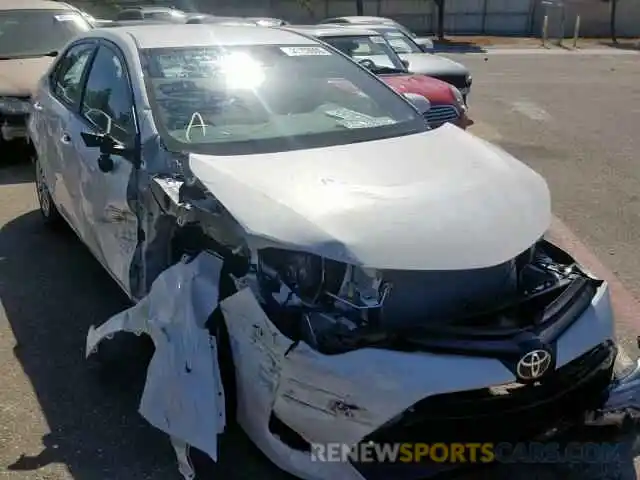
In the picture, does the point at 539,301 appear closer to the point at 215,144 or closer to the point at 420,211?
the point at 420,211

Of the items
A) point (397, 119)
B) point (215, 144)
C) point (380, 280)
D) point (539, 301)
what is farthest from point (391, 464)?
point (397, 119)

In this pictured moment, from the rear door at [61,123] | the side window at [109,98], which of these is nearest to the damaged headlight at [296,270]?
the side window at [109,98]

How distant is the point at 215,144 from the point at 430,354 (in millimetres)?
1623

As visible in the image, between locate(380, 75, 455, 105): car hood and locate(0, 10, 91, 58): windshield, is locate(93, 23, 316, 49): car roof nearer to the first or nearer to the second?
locate(380, 75, 455, 105): car hood

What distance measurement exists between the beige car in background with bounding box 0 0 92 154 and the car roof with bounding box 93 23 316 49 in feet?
11.5

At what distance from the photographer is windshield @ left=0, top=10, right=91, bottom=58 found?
8.79 meters

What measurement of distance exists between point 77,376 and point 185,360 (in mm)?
1229

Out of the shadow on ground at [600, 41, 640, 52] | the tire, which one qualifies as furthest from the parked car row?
the shadow on ground at [600, 41, 640, 52]

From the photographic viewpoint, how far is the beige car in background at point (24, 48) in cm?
779

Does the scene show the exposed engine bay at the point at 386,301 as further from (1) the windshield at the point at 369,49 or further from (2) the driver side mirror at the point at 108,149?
(1) the windshield at the point at 369,49

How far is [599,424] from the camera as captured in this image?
115 inches

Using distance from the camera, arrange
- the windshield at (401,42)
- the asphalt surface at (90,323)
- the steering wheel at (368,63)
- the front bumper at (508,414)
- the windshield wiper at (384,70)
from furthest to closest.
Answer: the windshield at (401,42)
the steering wheel at (368,63)
the windshield wiper at (384,70)
the asphalt surface at (90,323)
the front bumper at (508,414)

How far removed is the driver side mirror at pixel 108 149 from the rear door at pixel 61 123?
2.23 feet

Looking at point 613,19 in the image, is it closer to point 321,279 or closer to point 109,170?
point 109,170
